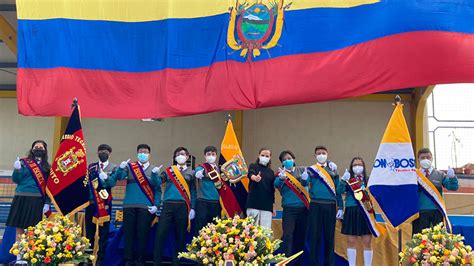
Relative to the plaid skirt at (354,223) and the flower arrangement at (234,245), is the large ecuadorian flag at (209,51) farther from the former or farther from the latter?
the flower arrangement at (234,245)

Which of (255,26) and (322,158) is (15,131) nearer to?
(255,26)

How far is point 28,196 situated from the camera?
633 cm

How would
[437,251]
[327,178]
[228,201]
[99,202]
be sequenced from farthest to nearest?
[228,201]
[99,202]
[327,178]
[437,251]

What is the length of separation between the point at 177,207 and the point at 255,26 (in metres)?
2.91

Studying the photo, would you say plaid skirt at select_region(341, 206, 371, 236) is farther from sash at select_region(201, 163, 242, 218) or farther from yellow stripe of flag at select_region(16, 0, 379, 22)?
yellow stripe of flag at select_region(16, 0, 379, 22)

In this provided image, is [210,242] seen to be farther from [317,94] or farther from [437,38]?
[437,38]

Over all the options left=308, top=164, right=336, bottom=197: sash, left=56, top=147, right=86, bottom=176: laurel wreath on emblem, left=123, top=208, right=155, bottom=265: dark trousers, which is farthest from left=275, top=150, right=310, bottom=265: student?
left=56, top=147, right=86, bottom=176: laurel wreath on emblem

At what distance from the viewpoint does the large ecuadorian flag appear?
629cm

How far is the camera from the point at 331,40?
6.69 m

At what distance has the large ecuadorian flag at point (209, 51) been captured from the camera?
629 centimetres

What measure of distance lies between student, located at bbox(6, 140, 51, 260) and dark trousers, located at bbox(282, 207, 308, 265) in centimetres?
323

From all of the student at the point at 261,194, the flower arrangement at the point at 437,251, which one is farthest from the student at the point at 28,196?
the flower arrangement at the point at 437,251

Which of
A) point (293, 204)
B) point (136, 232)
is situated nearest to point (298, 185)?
point (293, 204)

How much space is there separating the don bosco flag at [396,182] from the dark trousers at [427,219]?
1.43ft
